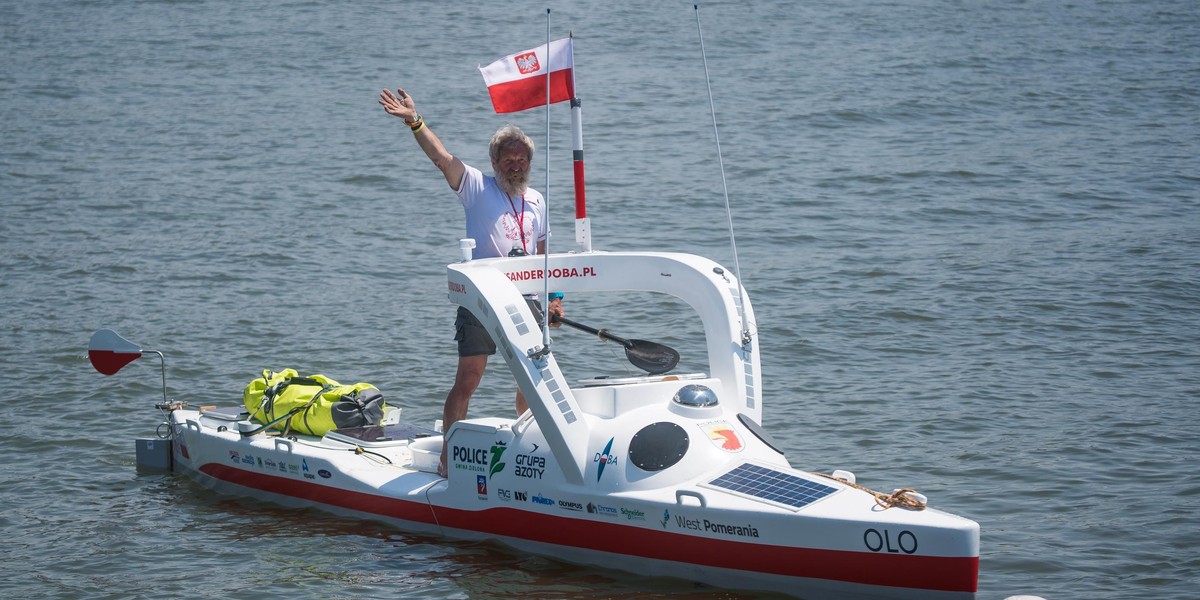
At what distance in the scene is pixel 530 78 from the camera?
835 centimetres

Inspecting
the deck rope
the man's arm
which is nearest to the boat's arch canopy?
the man's arm

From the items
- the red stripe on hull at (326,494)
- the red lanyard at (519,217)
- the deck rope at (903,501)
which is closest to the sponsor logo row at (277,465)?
the red stripe on hull at (326,494)

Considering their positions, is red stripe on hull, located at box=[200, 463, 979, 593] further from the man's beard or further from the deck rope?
the man's beard

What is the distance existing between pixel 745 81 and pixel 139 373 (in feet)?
48.0

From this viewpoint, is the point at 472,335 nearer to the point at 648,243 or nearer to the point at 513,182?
the point at 513,182

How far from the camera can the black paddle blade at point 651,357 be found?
8188 millimetres

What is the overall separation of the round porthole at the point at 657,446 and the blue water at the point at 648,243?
27.4 inches

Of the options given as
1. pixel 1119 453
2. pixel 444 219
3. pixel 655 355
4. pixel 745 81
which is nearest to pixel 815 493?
pixel 655 355

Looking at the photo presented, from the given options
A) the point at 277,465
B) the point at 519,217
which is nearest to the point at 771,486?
the point at 519,217

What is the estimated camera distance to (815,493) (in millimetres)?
7176

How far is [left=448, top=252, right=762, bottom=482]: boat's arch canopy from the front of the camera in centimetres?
757

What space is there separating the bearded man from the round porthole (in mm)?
1147

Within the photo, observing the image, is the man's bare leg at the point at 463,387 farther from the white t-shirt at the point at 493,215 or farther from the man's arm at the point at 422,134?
the man's arm at the point at 422,134

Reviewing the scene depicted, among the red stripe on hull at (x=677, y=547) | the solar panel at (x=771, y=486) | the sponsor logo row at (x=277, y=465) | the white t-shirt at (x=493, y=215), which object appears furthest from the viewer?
the sponsor logo row at (x=277, y=465)
